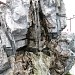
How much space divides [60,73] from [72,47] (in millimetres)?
879

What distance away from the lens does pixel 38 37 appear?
19.3 ft

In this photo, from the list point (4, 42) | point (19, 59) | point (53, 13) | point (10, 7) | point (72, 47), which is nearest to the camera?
point (4, 42)

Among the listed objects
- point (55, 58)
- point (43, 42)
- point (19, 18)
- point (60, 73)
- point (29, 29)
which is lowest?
point (60, 73)

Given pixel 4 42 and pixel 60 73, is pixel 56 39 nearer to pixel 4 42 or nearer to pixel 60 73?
pixel 60 73

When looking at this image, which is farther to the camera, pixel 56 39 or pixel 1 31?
pixel 56 39

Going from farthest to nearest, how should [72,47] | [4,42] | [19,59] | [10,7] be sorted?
[72,47], [19,59], [10,7], [4,42]

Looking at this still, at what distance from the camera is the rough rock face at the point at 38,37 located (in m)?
5.08

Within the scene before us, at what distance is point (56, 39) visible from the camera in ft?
20.5

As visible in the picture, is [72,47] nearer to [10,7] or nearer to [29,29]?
[29,29]

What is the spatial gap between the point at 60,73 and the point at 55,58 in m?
0.45

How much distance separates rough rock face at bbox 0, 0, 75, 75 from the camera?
5082 millimetres

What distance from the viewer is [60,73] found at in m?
6.06

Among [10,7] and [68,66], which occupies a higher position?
[10,7]

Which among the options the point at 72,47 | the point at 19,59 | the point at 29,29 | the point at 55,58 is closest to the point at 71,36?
the point at 72,47
